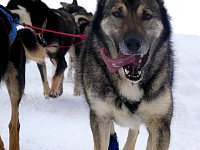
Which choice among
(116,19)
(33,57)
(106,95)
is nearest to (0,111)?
(33,57)

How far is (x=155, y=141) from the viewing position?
2.78m

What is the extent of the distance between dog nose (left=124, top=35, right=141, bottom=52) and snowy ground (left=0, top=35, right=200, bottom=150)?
1253 mm

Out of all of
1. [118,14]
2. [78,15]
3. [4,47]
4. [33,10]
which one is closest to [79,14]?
[78,15]

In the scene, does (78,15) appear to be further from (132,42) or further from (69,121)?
(132,42)

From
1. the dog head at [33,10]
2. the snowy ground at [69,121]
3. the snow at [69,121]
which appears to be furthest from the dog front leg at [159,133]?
the dog head at [33,10]

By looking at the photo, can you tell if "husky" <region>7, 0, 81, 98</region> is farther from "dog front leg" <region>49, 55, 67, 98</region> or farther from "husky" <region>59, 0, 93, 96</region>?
"husky" <region>59, 0, 93, 96</region>

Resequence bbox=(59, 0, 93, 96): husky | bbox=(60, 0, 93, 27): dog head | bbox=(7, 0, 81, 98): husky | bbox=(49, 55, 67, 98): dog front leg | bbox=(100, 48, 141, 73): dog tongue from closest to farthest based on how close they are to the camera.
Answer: bbox=(100, 48, 141, 73): dog tongue
bbox=(49, 55, 67, 98): dog front leg
bbox=(7, 0, 81, 98): husky
bbox=(59, 0, 93, 96): husky
bbox=(60, 0, 93, 27): dog head

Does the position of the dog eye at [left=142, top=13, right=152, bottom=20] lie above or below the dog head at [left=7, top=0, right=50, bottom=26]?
above

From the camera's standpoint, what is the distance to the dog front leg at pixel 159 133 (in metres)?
2.75

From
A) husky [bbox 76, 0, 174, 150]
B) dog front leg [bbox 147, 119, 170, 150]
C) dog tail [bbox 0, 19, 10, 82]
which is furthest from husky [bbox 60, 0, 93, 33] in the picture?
dog front leg [bbox 147, 119, 170, 150]

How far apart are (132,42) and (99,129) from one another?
2.68ft

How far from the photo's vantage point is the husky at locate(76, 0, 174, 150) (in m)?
2.56

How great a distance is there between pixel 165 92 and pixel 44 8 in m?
3.82

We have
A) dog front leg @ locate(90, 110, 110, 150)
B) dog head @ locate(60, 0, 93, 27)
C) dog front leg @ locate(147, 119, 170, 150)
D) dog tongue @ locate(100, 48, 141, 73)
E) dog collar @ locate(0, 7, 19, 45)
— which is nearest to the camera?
dog tongue @ locate(100, 48, 141, 73)
